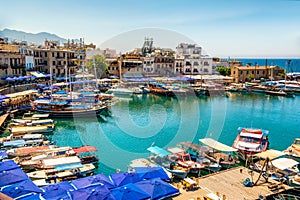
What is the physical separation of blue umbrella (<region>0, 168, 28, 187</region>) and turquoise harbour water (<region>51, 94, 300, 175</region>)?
4.20 meters

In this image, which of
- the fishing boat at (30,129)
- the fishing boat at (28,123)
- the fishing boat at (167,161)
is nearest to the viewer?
the fishing boat at (167,161)

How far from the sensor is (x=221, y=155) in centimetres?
1561

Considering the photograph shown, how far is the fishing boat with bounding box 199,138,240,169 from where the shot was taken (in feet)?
48.4

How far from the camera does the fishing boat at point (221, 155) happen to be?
1477 cm

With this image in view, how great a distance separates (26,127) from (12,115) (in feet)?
17.3

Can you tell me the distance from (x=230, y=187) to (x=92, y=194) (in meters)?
5.92

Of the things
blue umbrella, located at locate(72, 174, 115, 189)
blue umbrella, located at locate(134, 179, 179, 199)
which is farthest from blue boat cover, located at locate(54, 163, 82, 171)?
blue umbrella, located at locate(134, 179, 179, 199)

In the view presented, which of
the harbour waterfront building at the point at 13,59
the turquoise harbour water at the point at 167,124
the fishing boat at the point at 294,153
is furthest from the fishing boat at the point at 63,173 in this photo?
the harbour waterfront building at the point at 13,59

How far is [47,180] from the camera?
12.8m

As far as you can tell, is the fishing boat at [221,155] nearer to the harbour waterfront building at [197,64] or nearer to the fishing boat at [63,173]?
the fishing boat at [63,173]

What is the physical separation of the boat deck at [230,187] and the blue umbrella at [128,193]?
4.65ft

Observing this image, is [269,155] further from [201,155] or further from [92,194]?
[92,194]

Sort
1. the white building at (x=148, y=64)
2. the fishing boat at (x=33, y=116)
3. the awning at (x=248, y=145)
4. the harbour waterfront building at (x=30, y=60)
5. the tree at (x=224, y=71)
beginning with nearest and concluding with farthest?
the awning at (x=248, y=145), the fishing boat at (x=33, y=116), the harbour waterfront building at (x=30, y=60), the white building at (x=148, y=64), the tree at (x=224, y=71)

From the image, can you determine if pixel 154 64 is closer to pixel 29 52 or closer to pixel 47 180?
pixel 29 52
